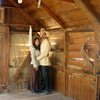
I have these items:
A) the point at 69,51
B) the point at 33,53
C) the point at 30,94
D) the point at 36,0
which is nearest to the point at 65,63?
the point at 69,51

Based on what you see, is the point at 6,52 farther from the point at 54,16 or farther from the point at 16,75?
the point at 54,16

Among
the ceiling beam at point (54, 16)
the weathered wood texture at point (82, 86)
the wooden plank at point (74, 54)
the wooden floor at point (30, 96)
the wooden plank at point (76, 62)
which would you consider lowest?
the wooden floor at point (30, 96)

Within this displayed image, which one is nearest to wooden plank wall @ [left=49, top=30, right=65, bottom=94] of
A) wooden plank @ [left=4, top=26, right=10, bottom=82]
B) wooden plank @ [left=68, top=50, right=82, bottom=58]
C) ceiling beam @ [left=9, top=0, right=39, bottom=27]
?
wooden plank @ [left=68, top=50, right=82, bottom=58]

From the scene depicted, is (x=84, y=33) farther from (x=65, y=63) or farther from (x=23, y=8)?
(x=23, y=8)

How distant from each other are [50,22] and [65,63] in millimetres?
1094

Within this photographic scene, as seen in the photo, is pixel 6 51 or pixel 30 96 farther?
pixel 6 51

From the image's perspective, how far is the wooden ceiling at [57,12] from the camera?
371 cm

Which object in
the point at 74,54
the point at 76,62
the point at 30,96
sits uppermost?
the point at 74,54

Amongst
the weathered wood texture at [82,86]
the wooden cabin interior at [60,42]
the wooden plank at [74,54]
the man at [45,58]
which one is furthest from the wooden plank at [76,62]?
the man at [45,58]

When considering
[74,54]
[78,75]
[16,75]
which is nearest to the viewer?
[78,75]

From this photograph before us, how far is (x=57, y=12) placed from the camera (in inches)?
179

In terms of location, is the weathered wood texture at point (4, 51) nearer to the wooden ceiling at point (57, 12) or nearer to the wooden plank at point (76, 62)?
the wooden ceiling at point (57, 12)

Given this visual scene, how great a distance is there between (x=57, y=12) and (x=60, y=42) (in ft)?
2.83

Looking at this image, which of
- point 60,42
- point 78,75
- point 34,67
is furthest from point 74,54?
point 34,67
